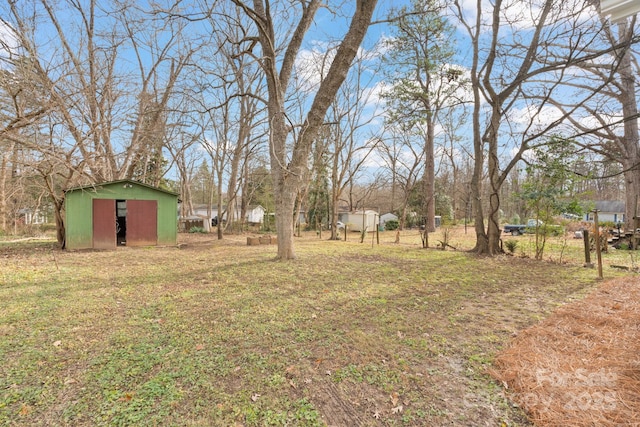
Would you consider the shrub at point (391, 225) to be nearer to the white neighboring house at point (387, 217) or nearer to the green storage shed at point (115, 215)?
the white neighboring house at point (387, 217)

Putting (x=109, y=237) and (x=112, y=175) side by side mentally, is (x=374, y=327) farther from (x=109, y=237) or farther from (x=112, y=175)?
(x=112, y=175)

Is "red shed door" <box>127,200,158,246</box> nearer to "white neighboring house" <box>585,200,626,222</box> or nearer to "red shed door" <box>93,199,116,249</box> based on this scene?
"red shed door" <box>93,199,116,249</box>

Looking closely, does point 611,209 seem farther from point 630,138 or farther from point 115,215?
point 115,215

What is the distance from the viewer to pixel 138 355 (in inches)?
108

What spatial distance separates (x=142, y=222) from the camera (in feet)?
37.1

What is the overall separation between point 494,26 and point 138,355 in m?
11.8

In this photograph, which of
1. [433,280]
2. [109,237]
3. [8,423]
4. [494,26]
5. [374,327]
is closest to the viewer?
[8,423]

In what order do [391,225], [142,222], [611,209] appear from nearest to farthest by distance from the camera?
[142,222]
[391,225]
[611,209]

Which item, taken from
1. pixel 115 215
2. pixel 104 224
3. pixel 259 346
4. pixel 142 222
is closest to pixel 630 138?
pixel 259 346

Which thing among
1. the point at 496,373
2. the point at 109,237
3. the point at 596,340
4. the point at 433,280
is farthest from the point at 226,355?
the point at 109,237

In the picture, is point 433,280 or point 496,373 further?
point 433,280

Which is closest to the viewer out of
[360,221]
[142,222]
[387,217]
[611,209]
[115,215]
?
[115,215]

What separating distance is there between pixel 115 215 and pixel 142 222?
0.89m

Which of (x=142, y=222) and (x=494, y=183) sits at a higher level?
(x=494, y=183)
